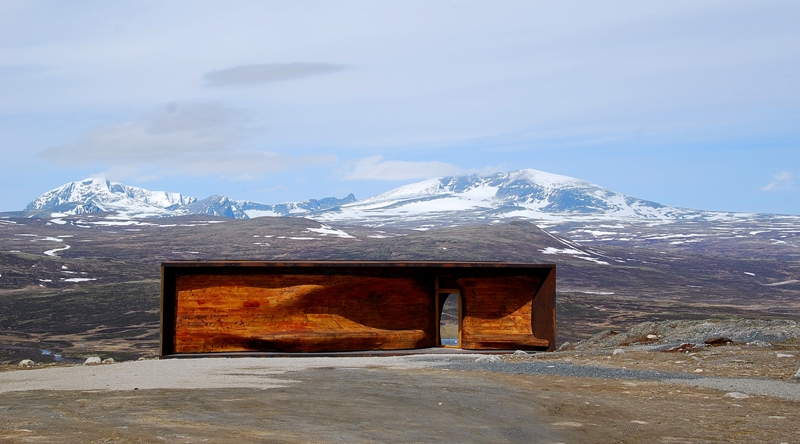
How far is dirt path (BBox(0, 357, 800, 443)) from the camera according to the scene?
30.1 feet

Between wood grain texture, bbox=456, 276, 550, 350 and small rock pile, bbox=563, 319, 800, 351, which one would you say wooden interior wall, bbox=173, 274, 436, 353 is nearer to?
wood grain texture, bbox=456, 276, 550, 350

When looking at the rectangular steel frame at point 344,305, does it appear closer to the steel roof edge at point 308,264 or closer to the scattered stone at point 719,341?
the steel roof edge at point 308,264

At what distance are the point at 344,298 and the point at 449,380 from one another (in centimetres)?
706

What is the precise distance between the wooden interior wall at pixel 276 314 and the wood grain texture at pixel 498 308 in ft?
7.68

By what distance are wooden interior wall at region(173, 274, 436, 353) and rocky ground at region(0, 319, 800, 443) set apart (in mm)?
1581

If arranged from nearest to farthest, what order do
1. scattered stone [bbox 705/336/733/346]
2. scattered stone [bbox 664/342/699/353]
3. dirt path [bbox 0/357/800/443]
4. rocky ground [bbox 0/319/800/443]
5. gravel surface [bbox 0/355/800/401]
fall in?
dirt path [bbox 0/357/800/443] → rocky ground [bbox 0/319/800/443] → gravel surface [bbox 0/355/800/401] → scattered stone [bbox 664/342/699/353] → scattered stone [bbox 705/336/733/346]

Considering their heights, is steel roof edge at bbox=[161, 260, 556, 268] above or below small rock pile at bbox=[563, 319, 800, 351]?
above

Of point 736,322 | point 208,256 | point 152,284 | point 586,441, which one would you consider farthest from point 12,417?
point 208,256

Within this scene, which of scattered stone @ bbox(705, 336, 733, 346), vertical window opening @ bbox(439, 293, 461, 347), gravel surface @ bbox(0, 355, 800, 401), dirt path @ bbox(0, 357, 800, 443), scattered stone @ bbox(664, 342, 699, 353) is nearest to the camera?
dirt path @ bbox(0, 357, 800, 443)

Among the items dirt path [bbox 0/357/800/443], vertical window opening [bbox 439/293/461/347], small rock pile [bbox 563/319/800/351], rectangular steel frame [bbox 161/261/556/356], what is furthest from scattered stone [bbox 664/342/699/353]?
vertical window opening [bbox 439/293/461/347]

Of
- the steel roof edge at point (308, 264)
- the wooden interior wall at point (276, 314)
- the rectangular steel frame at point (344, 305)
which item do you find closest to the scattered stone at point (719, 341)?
the rectangular steel frame at point (344, 305)

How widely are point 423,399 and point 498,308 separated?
10621mm

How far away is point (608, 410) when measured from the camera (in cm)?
Answer: 1156

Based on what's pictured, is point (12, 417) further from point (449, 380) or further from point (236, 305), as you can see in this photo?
point (236, 305)
